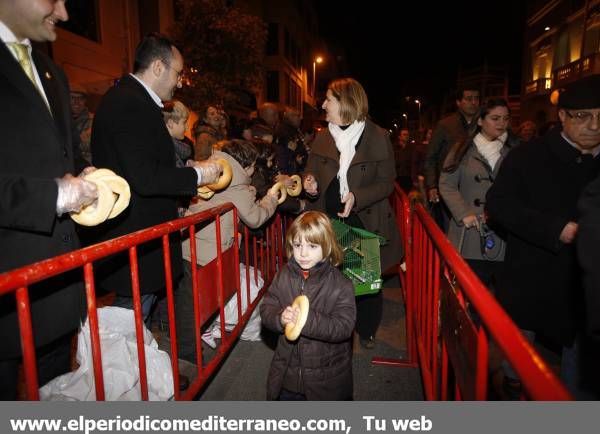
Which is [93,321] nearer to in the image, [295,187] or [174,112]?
[295,187]

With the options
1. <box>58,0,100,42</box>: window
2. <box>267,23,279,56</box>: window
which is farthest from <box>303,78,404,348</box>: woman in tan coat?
<box>267,23,279,56</box>: window

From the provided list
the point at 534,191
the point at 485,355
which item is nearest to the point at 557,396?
the point at 485,355

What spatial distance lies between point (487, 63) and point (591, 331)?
54252 mm

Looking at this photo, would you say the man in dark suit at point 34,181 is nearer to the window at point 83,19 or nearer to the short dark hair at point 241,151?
the short dark hair at point 241,151

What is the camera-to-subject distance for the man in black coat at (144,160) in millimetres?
2367

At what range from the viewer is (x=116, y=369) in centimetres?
239

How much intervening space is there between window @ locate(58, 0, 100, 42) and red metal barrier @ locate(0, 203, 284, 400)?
27.3ft

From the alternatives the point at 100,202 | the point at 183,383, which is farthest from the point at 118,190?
the point at 183,383

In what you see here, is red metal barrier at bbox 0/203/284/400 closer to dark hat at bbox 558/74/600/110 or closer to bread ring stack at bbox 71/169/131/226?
bread ring stack at bbox 71/169/131/226

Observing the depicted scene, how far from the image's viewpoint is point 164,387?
8.21 ft

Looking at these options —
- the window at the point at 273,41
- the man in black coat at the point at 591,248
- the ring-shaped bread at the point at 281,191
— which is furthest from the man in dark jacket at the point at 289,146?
the window at the point at 273,41

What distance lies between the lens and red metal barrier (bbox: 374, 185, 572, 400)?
33.6 inches

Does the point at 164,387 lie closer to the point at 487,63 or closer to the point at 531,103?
the point at 531,103

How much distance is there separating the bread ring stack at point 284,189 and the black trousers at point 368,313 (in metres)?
1.11
